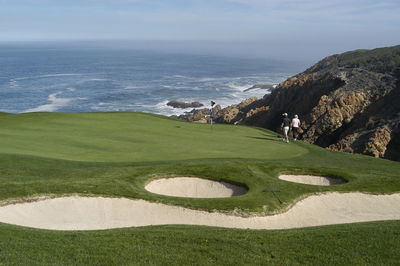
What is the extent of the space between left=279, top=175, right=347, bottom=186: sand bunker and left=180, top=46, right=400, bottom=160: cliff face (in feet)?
66.8

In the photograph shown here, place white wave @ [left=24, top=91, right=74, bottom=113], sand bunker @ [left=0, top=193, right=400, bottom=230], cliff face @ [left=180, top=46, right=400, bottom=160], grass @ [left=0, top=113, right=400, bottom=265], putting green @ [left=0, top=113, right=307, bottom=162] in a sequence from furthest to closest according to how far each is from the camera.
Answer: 1. white wave @ [left=24, top=91, right=74, bottom=113]
2. cliff face @ [left=180, top=46, right=400, bottom=160]
3. putting green @ [left=0, top=113, right=307, bottom=162]
4. sand bunker @ [left=0, top=193, right=400, bottom=230]
5. grass @ [left=0, top=113, right=400, bottom=265]

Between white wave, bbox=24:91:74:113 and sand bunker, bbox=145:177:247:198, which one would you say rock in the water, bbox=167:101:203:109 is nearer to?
white wave, bbox=24:91:74:113

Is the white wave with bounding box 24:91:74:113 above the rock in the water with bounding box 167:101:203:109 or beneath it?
beneath

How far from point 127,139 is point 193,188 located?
6.69 meters

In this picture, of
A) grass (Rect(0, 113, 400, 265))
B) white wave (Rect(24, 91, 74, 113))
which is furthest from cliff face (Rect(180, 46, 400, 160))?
white wave (Rect(24, 91, 74, 113))

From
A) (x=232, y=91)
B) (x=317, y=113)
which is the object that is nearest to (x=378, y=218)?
(x=317, y=113)

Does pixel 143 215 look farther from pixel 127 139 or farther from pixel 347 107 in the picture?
pixel 347 107

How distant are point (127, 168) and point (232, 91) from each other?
94.1m

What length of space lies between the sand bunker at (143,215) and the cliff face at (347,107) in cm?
2356

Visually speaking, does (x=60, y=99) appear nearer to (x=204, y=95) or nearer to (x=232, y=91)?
(x=204, y=95)

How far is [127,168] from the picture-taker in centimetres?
1698

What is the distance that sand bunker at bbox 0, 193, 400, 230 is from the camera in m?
12.5

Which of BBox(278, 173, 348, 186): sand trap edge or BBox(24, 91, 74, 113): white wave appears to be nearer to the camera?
BBox(278, 173, 348, 186): sand trap edge

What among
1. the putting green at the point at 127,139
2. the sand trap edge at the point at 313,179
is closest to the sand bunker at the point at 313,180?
the sand trap edge at the point at 313,179
